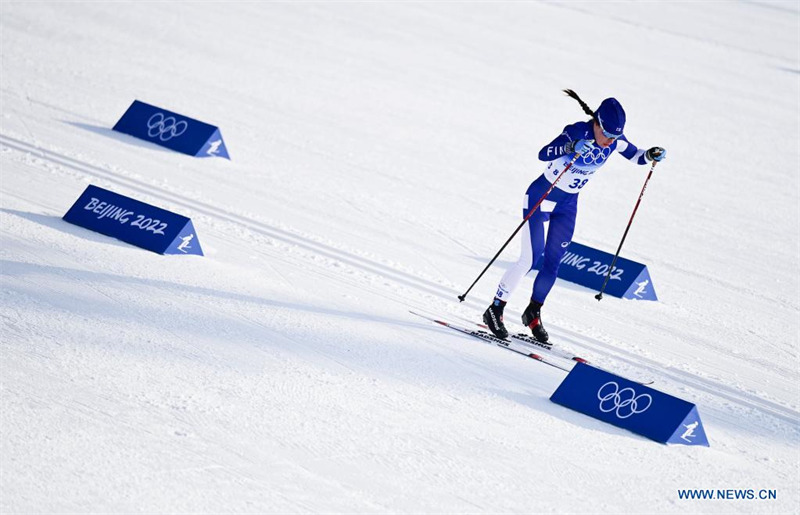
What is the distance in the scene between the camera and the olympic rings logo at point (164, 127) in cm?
1070

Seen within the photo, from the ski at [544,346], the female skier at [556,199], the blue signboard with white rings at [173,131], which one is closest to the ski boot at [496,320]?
the female skier at [556,199]

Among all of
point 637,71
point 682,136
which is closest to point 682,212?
point 682,136

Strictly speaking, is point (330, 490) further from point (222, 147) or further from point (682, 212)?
point (682, 212)

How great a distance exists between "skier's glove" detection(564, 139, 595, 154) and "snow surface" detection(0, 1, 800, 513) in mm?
1342

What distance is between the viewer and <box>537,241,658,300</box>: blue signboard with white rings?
8523 millimetres

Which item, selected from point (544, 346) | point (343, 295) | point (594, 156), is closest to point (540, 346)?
point (544, 346)

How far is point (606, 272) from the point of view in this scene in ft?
28.2

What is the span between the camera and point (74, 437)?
13.1ft

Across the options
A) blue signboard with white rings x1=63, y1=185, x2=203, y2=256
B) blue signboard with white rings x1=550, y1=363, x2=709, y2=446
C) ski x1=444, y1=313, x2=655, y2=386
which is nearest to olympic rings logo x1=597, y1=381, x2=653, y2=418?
blue signboard with white rings x1=550, y1=363, x2=709, y2=446

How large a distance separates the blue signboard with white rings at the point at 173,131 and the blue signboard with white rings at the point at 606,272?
13.3 feet

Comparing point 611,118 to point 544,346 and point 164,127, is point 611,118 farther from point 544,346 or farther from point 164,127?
point 164,127

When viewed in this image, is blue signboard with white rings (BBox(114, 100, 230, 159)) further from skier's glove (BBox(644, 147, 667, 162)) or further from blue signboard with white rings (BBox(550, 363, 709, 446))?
blue signboard with white rings (BBox(550, 363, 709, 446))

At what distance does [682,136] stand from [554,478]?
1372 centimetres
